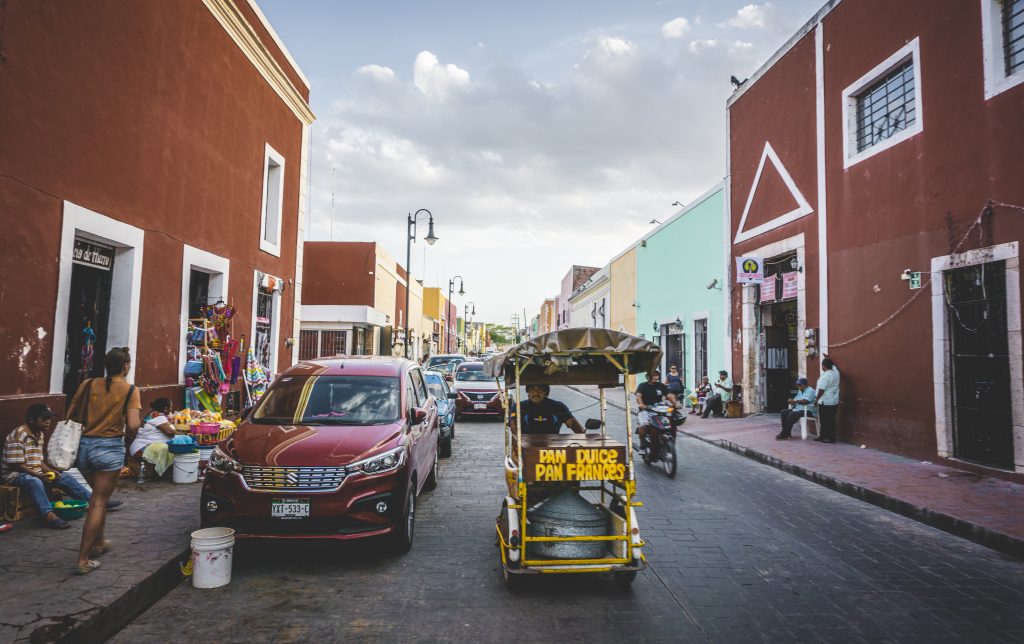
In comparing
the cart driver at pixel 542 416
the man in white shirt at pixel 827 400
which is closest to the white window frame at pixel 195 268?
the cart driver at pixel 542 416

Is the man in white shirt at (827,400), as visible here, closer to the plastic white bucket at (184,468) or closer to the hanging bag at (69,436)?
the plastic white bucket at (184,468)

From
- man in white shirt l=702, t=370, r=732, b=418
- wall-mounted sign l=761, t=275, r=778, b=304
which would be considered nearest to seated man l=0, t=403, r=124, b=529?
wall-mounted sign l=761, t=275, r=778, b=304

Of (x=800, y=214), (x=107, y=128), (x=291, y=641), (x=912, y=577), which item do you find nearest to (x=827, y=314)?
(x=800, y=214)

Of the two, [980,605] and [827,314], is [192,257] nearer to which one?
[980,605]

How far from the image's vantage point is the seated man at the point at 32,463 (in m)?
5.95

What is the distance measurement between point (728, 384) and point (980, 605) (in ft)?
43.6

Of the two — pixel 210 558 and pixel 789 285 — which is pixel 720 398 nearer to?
pixel 789 285

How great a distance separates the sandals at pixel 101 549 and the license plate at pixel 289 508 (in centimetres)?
148

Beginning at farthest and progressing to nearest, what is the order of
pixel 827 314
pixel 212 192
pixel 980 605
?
pixel 827 314 → pixel 212 192 → pixel 980 605

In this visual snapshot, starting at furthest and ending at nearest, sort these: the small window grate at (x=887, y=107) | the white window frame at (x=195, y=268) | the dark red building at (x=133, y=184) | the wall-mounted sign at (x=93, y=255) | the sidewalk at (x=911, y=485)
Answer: the small window grate at (x=887, y=107), the white window frame at (x=195, y=268), the wall-mounted sign at (x=93, y=255), the dark red building at (x=133, y=184), the sidewalk at (x=911, y=485)

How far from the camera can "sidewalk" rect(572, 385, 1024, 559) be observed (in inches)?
252

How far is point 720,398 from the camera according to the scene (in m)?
17.3

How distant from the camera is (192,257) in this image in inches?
426

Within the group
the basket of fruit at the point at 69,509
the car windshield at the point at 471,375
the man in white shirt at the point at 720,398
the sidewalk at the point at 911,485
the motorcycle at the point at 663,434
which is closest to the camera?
the basket of fruit at the point at 69,509
